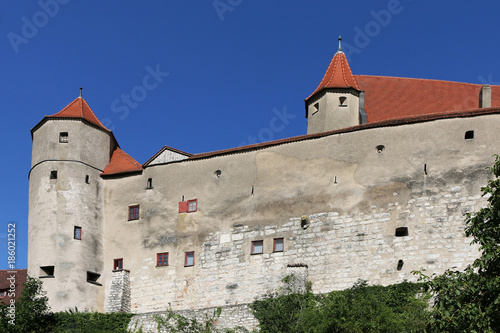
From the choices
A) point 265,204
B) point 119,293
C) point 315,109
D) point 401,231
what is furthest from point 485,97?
point 119,293

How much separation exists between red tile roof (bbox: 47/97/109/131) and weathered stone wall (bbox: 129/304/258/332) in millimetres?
10411

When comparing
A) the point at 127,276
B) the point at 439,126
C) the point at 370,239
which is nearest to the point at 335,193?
the point at 370,239

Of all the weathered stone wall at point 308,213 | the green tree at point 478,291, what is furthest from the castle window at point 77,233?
the green tree at point 478,291

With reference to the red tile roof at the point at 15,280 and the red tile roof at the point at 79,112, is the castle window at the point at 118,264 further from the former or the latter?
the red tile roof at the point at 79,112

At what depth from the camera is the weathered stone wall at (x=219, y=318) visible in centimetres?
3706

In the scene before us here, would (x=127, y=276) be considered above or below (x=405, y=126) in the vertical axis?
below

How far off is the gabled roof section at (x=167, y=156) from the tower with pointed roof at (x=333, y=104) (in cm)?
639

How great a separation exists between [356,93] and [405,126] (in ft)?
19.2

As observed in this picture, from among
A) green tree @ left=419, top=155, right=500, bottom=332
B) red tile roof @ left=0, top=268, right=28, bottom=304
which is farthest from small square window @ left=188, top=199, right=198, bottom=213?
green tree @ left=419, top=155, right=500, bottom=332

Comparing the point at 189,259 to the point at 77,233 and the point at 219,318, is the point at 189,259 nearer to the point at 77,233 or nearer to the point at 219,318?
the point at 219,318

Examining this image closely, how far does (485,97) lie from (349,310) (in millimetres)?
15580

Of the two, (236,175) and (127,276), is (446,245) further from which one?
(127,276)

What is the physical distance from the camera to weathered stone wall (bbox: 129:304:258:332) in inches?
1459

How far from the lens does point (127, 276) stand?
41.1 metres
